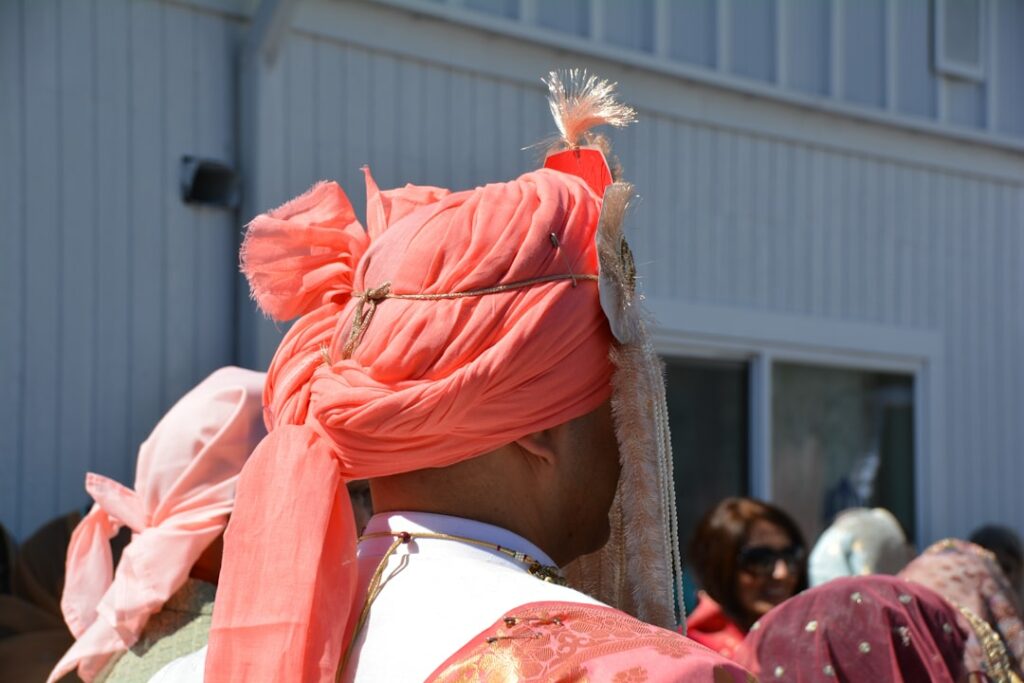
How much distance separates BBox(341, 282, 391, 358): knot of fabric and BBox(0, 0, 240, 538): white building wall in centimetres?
304

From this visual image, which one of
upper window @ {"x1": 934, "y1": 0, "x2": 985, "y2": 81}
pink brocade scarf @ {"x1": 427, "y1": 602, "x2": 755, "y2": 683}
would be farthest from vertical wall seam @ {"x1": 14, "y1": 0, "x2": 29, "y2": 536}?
upper window @ {"x1": 934, "y1": 0, "x2": 985, "y2": 81}

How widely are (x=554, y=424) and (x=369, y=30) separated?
12.0 ft

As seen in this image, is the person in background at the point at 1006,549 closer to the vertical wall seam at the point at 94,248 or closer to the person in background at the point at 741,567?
the person in background at the point at 741,567

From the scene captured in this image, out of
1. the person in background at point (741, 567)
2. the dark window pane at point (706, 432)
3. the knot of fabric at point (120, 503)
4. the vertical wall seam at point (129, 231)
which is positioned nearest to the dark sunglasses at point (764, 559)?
the person in background at point (741, 567)

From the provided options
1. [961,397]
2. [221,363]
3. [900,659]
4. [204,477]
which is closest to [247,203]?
[221,363]

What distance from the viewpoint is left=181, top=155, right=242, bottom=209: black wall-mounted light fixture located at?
464 centimetres

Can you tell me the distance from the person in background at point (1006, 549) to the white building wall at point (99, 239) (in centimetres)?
335

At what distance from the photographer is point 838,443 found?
6641 mm

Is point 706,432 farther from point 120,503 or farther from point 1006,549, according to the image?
point 120,503

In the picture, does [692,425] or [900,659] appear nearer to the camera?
[900,659]

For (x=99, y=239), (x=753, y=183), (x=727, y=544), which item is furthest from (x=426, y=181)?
(x=753, y=183)

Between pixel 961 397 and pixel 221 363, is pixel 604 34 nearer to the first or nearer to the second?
pixel 221 363

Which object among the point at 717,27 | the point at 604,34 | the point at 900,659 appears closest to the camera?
the point at 900,659

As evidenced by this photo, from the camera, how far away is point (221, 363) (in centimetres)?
472
